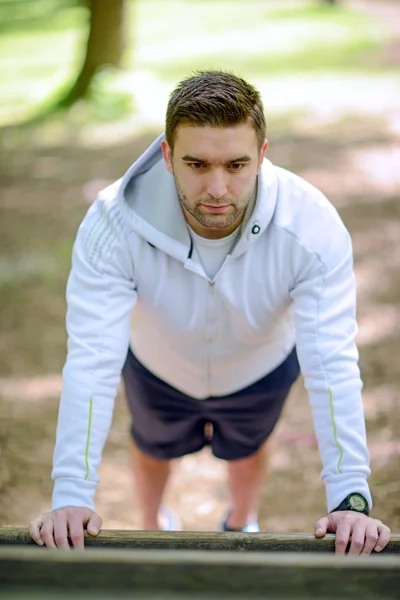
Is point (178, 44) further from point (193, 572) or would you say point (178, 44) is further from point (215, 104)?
point (193, 572)

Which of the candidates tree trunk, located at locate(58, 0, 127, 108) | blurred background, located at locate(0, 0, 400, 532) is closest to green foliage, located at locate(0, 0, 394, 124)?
blurred background, located at locate(0, 0, 400, 532)

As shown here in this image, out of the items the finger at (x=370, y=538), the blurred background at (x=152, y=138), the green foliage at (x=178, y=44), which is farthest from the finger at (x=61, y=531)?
the green foliage at (x=178, y=44)

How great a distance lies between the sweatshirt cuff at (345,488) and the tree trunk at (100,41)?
363 inches

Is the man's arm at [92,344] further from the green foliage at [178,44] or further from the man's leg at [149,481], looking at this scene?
the green foliage at [178,44]

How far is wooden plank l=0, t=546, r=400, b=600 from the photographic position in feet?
3.61

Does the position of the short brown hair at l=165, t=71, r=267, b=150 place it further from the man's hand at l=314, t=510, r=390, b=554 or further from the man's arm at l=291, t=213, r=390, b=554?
the man's hand at l=314, t=510, r=390, b=554

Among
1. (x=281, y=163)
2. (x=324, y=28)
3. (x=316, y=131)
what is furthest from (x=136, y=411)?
(x=324, y=28)

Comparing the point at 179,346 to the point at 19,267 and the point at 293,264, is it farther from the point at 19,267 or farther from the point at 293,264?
the point at 19,267

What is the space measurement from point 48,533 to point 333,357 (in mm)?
891

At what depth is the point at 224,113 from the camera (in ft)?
7.18

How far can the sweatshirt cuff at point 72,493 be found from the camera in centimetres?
219

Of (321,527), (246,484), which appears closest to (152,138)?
(246,484)

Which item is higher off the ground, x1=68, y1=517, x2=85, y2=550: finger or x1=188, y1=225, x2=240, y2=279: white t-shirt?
x1=188, y1=225, x2=240, y2=279: white t-shirt

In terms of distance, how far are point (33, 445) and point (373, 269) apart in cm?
298
